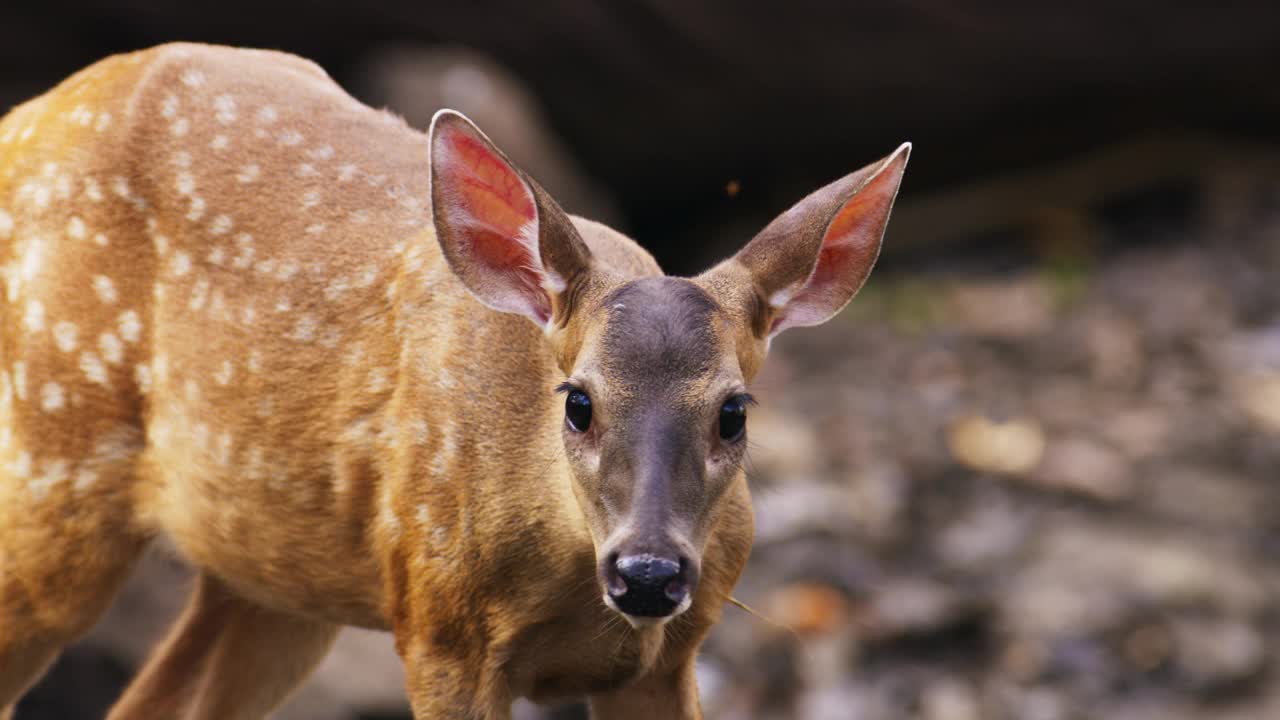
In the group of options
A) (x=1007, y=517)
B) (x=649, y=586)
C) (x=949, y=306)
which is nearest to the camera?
(x=649, y=586)

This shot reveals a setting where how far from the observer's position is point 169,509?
15.8 feet

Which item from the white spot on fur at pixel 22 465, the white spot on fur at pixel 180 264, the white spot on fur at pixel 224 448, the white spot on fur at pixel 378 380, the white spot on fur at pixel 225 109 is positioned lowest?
the white spot on fur at pixel 22 465

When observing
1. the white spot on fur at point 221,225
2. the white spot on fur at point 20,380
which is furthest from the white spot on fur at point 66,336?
the white spot on fur at point 221,225

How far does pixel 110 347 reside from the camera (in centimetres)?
477

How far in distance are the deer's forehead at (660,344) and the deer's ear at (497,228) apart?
225 mm

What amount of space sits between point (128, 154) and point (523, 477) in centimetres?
142

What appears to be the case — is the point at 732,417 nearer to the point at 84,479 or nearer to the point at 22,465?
the point at 84,479

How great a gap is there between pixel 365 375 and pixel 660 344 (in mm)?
891

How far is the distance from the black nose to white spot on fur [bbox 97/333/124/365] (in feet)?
5.38

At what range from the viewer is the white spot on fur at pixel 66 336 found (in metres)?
4.77

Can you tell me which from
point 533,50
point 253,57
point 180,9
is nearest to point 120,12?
point 180,9

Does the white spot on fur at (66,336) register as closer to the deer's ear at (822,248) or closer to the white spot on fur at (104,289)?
the white spot on fur at (104,289)

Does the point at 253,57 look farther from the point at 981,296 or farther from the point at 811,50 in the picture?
the point at 981,296

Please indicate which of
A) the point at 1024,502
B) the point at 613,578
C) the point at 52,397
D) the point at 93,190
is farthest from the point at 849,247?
the point at 1024,502
